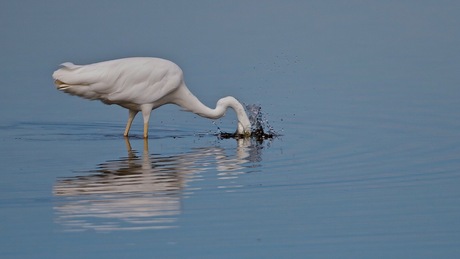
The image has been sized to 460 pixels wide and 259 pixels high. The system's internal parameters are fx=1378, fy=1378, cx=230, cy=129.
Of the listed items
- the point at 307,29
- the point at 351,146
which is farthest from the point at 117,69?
the point at 307,29

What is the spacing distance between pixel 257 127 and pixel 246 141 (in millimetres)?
809

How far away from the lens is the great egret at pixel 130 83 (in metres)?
19.4

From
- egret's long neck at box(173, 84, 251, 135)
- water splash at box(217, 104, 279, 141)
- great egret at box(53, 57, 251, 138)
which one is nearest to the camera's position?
great egret at box(53, 57, 251, 138)

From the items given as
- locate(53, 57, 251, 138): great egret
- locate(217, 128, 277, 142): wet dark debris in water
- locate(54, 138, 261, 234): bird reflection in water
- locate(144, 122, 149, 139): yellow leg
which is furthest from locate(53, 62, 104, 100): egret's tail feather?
locate(217, 128, 277, 142): wet dark debris in water

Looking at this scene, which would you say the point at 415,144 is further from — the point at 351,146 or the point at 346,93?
the point at 346,93

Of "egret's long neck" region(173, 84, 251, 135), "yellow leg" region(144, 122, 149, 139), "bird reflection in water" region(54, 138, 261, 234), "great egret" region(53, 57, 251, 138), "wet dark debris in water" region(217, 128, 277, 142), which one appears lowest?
"bird reflection in water" region(54, 138, 261, 234)

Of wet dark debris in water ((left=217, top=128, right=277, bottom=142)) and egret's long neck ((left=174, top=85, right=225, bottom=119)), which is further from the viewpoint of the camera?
egret's long neck ((left=174, top=85, right=225, bottom=119))

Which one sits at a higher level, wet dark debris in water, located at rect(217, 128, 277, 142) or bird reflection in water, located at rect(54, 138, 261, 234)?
wet dark debris in water, located at rect(217, 128, 277, 142)

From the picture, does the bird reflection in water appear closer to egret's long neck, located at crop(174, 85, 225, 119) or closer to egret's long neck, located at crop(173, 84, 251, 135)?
egret's long neck, located at crop(173, 84, 251, 135)

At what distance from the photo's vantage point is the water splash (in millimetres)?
19781

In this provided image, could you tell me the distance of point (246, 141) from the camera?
1944cm

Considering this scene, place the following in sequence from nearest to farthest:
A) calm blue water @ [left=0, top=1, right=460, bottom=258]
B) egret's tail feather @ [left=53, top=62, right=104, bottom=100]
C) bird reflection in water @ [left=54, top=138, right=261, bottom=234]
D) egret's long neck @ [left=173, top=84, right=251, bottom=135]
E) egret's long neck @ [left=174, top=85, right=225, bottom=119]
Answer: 1. calm blue water @ [left=0, top=1, right=460, bottom=258]
2. bird reflection in water @ [left=54, top=138, right=261, bottom=234]
3. egret's tail feather @ [left=53, top=62, right=104, bottom=100]
4. egret's long neck @ [left=173, top=84, right=251, bottom=135]
5. egret's long neck @ [left=174, top=85, right=225, bottom=119]

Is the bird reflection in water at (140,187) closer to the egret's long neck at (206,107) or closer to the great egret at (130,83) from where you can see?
the great egret at (130,83)

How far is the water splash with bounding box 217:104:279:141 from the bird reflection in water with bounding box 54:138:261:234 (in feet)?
2.64
